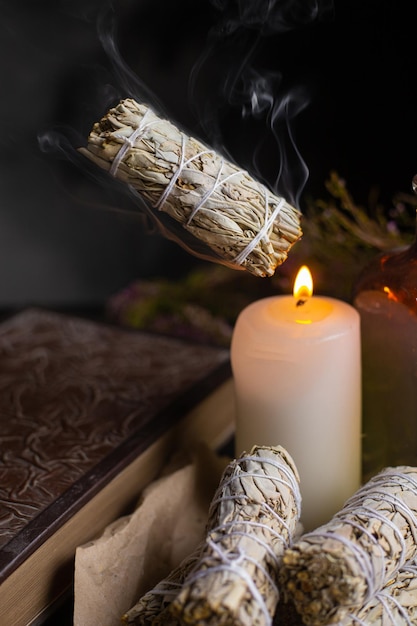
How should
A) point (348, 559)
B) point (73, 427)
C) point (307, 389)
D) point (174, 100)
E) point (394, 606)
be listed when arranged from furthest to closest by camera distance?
point (174, 100) → point (73, 427) → point (307, 389) → point (394, 606) → point (348, 559)

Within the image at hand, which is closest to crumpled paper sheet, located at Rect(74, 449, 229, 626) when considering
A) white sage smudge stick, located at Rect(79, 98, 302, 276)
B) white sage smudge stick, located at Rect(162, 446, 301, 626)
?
white sage smudge stick, located at Rect(162, 446, 301, 626)

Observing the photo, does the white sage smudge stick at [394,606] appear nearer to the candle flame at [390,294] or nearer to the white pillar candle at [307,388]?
the white pillar candle at [307,388]

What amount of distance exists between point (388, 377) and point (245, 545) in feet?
1.49

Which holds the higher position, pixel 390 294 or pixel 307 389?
pixel 390 294

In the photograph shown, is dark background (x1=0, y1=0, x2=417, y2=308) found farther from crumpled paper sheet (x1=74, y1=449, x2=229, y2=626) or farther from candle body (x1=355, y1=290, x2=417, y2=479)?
crumpled paper sheet (x1=74, y1=449, x2=229, y2=626)

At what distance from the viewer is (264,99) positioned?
1.36m

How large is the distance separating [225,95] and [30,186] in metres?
0.92

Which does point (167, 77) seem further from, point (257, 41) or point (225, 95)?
point (225, 95)

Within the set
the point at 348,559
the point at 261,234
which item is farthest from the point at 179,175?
the point at 348,559

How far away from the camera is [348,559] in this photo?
0.75m

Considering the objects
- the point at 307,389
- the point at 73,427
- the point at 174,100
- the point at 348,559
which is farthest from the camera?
the point at 174,100

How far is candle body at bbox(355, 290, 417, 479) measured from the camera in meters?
1.09

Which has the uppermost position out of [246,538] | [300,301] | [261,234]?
[261,234]

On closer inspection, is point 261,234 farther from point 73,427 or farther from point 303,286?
point 73,427
